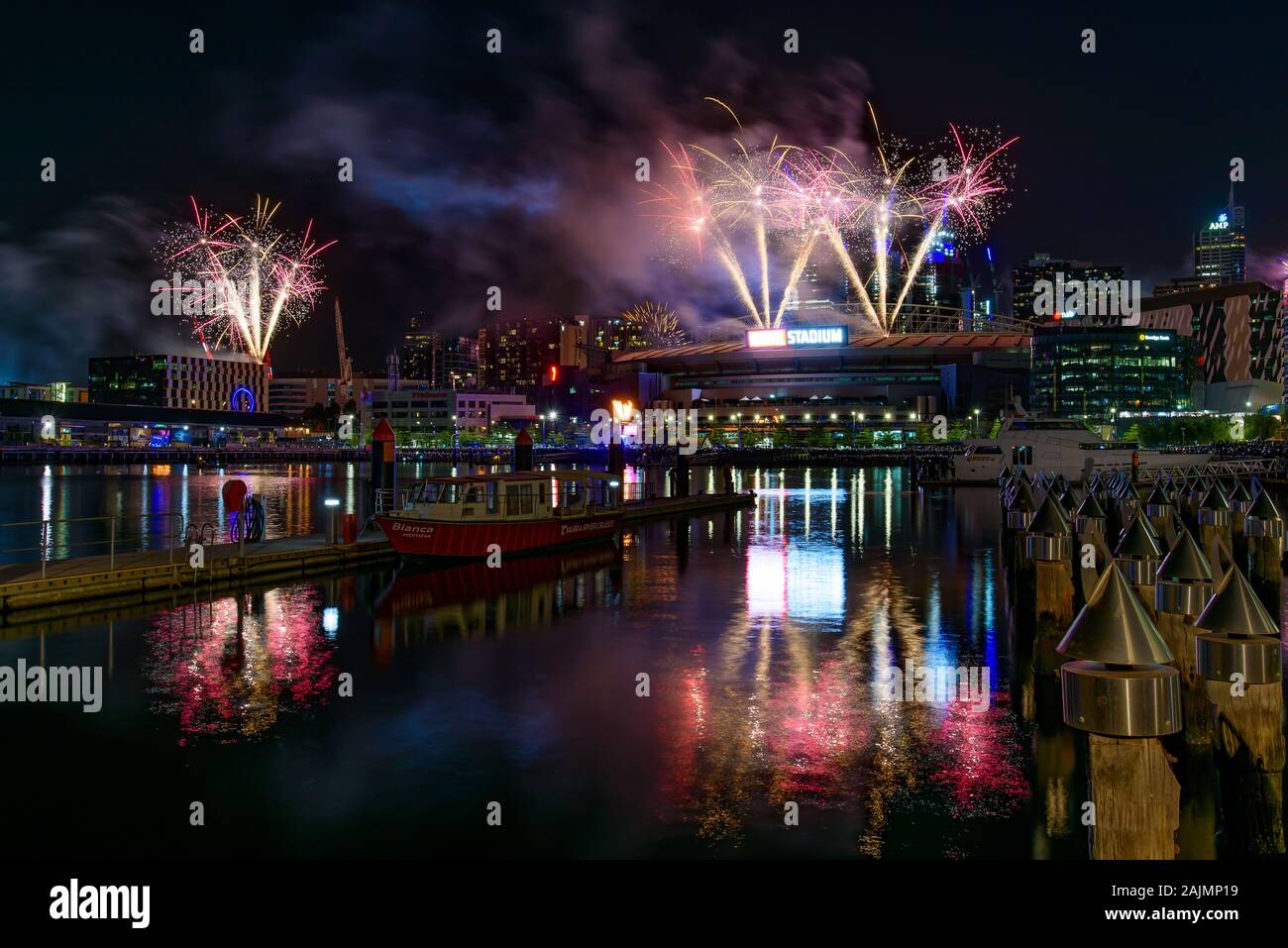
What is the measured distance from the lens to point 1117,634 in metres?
6.71

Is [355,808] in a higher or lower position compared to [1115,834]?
lower

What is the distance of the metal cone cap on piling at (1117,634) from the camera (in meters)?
6.66

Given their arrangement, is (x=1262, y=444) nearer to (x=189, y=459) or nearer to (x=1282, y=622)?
(x=1282, y=622)

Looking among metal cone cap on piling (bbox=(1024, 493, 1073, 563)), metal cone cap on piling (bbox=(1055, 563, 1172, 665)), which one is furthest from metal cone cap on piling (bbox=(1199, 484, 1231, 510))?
metal cone cap on piling (bbox=(1055, 563, 1172, 665))

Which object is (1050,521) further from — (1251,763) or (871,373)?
(871,373)

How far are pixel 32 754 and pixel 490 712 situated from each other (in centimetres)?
573

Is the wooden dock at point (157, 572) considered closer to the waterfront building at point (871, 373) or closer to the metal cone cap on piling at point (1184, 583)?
the metal cone cap on piling at point (1184, 583)

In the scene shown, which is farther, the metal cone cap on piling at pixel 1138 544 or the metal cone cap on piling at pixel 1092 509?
the metal cone cap on piling at pixel 1092 509

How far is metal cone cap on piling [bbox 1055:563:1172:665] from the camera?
6664 mm

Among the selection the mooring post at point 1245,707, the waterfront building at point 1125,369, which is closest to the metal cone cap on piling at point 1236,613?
the mooring post at point 1245,707

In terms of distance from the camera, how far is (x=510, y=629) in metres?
20.6

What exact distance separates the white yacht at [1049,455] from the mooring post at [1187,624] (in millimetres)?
57181

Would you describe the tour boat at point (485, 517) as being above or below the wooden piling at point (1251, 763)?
above
